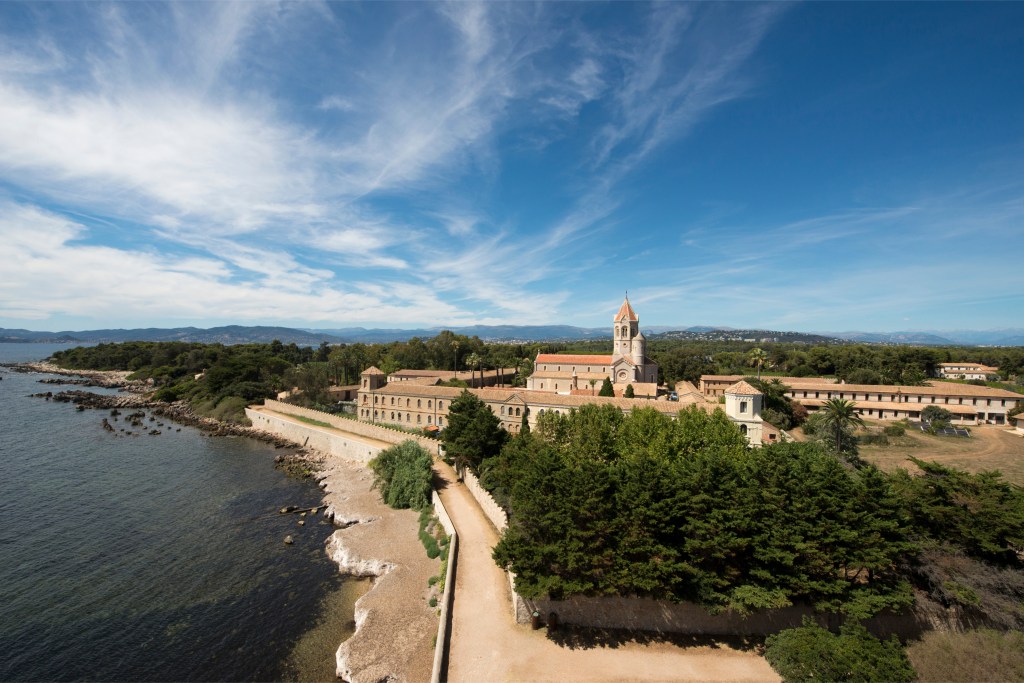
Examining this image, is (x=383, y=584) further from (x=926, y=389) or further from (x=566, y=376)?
(x=926, y=389)

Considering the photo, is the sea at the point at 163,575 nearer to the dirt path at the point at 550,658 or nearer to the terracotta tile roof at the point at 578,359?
the dirt path at the point at 550,658

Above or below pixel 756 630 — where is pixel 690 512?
above

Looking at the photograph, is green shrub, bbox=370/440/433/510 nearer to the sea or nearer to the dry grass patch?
the sea

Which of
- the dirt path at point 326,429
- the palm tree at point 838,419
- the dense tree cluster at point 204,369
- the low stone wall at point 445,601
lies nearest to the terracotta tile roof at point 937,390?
the palm tree at point 838,419

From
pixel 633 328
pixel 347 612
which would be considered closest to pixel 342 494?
pixel 347 612

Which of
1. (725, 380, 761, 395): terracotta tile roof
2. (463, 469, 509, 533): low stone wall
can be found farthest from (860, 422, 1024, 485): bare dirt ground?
(463, 469, 509, 533): low stone wall

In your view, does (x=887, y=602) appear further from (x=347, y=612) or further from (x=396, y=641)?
(x=347, y=612)
